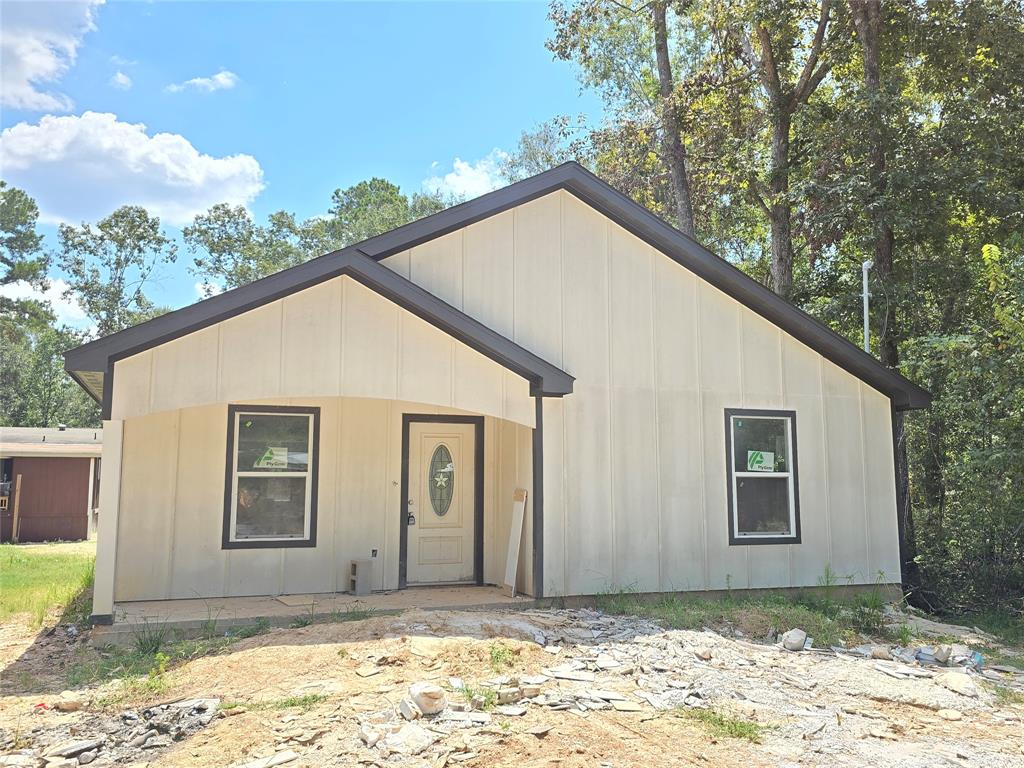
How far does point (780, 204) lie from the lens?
1653 cm

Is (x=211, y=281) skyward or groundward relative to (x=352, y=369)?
skyward

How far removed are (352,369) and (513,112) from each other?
25.1 meters

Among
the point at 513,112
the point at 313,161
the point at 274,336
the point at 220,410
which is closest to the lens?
the point at 274,336

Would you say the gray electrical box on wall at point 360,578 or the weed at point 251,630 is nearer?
the weed at point 251,630

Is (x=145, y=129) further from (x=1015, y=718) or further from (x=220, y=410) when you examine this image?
(x=1015, y=718)

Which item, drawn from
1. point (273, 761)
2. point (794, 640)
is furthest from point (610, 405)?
point (273, 761)

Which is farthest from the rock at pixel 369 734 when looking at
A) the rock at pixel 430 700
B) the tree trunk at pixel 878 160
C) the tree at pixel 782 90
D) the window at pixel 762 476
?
the tree at pixel 782 90

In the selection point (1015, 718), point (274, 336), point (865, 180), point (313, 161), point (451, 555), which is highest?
point (313, 161)

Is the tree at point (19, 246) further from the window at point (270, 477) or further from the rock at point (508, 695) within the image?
the rock at point (508, 695)

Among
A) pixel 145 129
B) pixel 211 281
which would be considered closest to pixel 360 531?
pixel 211 281

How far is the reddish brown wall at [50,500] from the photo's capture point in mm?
18844

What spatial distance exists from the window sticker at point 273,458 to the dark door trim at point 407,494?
56.3 inches

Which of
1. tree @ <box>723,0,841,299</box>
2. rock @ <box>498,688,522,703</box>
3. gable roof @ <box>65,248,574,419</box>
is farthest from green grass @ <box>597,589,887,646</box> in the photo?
tree @ <box>723,0,841,299</box>

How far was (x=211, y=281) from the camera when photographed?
3994 cm
